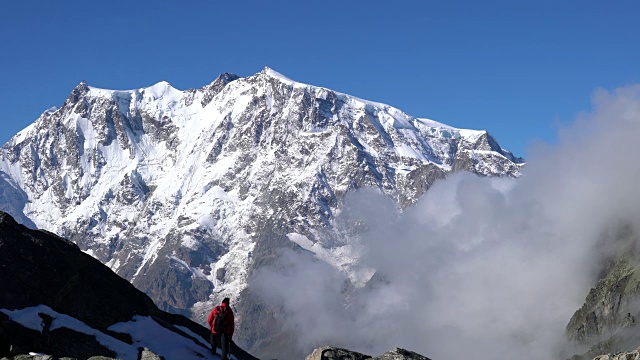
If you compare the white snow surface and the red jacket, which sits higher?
the white snow surface

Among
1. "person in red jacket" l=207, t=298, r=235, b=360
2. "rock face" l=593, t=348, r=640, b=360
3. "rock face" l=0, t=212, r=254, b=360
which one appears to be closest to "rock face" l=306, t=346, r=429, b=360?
"person in red jacket" l=207, t=298, r=235, b=360

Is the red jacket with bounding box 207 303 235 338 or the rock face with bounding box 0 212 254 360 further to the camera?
the rock face with bounding box 0 212 254 360

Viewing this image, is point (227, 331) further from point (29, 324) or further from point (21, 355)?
point (29, 324)

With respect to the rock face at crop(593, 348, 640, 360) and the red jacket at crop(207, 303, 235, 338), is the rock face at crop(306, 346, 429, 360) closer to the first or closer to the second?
the red jacket at crop(207, 303, 235, 338)

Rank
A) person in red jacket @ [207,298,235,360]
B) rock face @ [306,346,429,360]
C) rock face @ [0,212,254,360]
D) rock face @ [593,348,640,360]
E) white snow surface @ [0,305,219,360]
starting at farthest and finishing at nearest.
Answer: white snow surface @ [0,305,219,360], rock face @ [0,212,254,360], person in red jacket @ [207,298,235,360], rock face @ [306,346,429,360], rock face @ [593,348,640,360]

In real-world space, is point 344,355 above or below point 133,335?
below

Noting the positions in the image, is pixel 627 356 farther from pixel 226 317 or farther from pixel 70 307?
pixel 70 307

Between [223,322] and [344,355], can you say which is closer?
[344,355]

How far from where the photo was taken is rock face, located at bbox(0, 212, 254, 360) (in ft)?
190

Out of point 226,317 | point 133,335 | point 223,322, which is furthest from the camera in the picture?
point 133,335

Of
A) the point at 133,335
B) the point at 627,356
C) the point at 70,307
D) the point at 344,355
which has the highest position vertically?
the point at 70,307

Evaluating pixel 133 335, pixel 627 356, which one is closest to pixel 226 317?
pixel 133 335

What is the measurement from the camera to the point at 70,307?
6594cm

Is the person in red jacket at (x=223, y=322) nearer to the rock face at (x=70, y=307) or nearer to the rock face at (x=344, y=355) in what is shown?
the rock face at (x=344, y=355)
